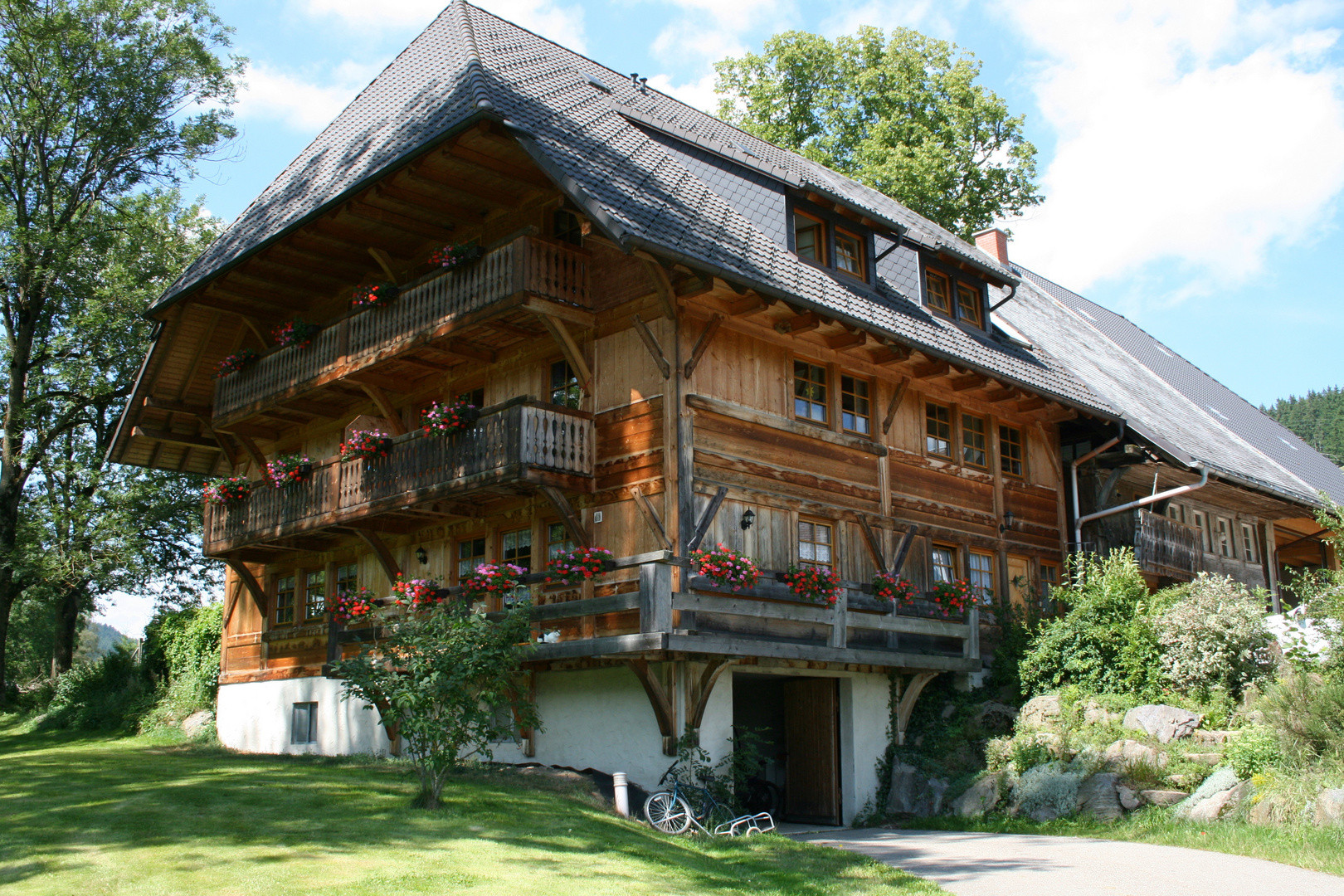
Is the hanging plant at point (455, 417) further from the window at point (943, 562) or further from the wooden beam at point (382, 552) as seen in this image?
the window at point (943, 562)

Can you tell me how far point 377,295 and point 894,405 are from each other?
8.24 m

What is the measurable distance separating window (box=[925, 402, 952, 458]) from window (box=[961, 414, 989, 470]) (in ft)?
1.04

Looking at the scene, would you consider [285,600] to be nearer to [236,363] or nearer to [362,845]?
[236,363]

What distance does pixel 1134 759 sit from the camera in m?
14.9

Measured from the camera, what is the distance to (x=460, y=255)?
54.1ft

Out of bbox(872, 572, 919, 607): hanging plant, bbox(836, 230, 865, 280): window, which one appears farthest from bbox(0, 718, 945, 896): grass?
bbox(836, 230, 865, 280): window

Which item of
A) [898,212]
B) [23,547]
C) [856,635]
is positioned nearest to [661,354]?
[856,635]

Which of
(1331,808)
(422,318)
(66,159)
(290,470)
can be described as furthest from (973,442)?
(66,159)

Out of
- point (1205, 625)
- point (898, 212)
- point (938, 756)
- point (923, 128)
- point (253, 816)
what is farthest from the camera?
point (923, 128)

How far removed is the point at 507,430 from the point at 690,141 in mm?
6640

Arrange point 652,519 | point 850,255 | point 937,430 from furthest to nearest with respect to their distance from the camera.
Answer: point 937,430 < point 850,255 < point 652,519

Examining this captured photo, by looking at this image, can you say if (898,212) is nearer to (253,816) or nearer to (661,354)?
(661,354)

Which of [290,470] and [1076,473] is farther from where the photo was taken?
[1076,473]

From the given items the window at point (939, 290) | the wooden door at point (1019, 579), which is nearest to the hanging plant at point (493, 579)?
the wooden door at point (1019, 579)
